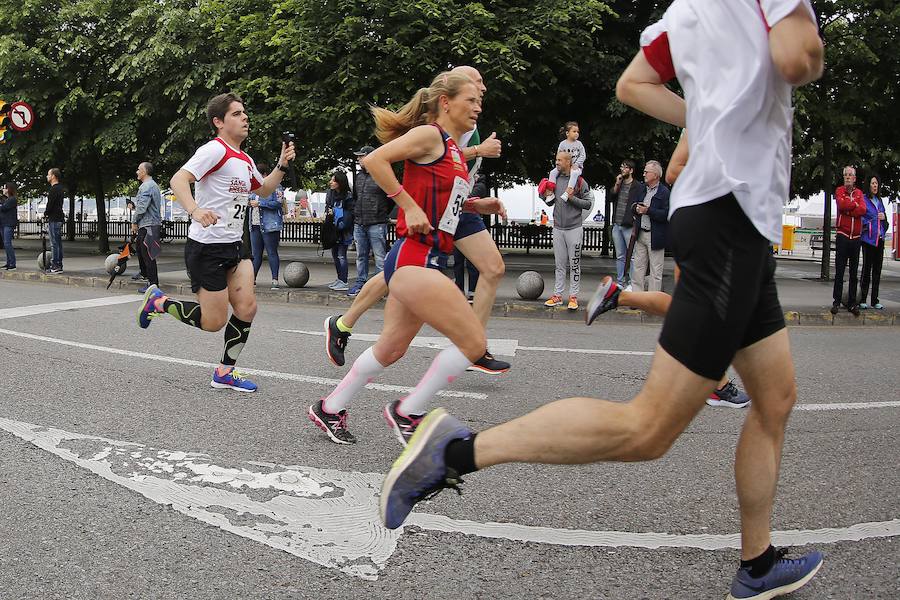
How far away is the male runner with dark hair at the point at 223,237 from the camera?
6.02m

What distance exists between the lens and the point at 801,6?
217 cm

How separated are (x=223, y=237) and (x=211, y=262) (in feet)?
0.61

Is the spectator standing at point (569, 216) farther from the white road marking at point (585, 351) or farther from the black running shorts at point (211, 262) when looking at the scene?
the black running shorts at point (211, 262)

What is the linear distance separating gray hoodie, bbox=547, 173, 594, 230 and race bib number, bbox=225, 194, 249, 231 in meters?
5.82

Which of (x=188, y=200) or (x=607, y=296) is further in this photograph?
(x=188, y=200)

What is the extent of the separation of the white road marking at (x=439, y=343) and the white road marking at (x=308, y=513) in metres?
3.92

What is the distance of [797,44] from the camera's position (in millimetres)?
2152

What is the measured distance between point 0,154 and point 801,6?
26.4 metres

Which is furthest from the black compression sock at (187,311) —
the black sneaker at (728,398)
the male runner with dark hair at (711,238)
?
the male runner with dark hair at (711,238)

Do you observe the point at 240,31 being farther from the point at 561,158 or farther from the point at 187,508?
the point at 187,508

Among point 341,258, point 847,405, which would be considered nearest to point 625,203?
point 341,258

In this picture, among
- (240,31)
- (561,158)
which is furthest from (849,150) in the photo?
(240,31)

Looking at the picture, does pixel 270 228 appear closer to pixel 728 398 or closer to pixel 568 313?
pixel 568 313

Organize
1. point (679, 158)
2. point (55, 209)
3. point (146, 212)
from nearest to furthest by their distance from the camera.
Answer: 1. point (679, 158)
2. point (146, 212)
3. point (55, 209)
